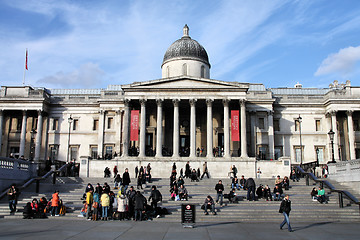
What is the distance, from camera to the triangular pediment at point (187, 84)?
134 feet

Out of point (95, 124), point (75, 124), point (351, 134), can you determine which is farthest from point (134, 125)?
point (351, 134)

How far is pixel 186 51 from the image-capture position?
4809 cm

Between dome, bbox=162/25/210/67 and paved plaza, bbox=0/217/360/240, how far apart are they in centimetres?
3306

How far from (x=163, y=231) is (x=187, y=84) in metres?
27.7

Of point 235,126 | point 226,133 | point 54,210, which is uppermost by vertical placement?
point 235,126

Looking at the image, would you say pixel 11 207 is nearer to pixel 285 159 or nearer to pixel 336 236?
pixel 336 236

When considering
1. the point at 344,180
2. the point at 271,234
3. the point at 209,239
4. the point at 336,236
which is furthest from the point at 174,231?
the point at 344,180

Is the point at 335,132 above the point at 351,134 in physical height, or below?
above

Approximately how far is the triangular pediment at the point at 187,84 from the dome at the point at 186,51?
25.8 feet

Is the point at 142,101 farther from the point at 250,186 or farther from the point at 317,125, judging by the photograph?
the point at 317,125

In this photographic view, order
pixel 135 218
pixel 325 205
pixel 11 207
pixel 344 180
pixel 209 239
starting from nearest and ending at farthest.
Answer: pixel 209 239, pixel 135 218, pixel 11 207, pixel 325 205, pixel 344 180

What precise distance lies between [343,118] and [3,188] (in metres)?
41.1

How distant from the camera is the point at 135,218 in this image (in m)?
18.5

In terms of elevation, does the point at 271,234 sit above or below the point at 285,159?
below
